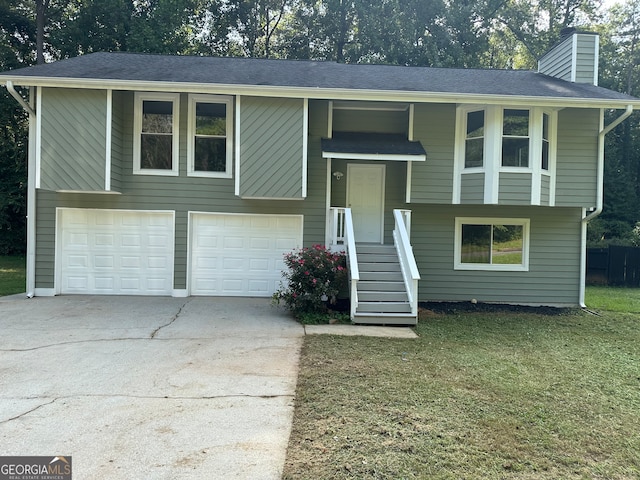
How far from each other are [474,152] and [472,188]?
83 cm

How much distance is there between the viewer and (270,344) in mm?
6012

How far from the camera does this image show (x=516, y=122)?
30.0 feet

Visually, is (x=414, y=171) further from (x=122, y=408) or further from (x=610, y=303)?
(x=122, y=408)

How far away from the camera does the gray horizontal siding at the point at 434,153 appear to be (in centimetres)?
949

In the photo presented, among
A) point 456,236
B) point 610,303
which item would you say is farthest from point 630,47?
point 456,236

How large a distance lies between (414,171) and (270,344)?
539 centimetres

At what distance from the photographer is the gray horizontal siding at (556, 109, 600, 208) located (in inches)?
371

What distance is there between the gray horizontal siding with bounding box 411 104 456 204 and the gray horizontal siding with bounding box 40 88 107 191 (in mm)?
6636

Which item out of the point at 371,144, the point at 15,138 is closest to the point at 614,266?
the point at 371,144

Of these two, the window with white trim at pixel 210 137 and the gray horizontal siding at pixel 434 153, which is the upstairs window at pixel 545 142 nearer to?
the gray horizontal siding at pixel 434 153

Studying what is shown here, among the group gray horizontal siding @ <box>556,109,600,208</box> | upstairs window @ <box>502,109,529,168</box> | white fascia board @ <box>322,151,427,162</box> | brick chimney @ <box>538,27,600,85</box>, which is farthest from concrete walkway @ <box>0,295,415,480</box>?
brick chimney @ <box>538,27,600,85</box>

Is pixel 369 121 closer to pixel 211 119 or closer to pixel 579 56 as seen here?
pixel 211 119

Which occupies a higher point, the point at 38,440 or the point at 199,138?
the point at 199,138

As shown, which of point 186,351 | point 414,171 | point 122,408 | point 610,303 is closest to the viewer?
point 122,408
